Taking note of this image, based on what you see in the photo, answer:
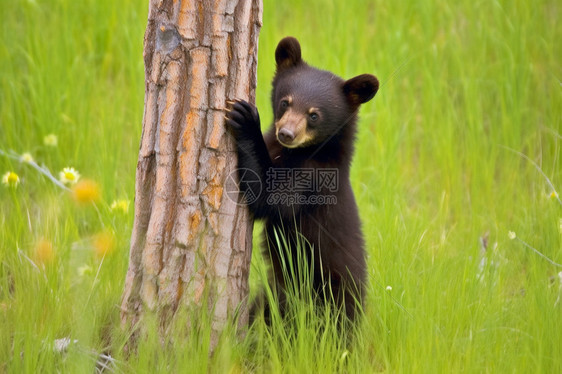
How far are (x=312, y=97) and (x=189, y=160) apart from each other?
106 centimetres

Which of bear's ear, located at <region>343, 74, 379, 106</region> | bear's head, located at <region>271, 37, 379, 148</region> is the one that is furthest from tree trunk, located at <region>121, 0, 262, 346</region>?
bear's ear, located at <region>343, 74, 379, 106</region>

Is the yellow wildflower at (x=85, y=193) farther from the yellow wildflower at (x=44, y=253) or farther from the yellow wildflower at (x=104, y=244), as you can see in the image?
the yellow wildflower at (x=44, y=253)

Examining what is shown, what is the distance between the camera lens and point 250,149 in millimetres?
3117

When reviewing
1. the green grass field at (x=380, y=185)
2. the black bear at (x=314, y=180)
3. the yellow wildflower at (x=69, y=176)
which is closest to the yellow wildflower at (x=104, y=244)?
the green grass field at (x=380, y=185)

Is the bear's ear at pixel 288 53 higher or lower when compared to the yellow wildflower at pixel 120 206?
higher

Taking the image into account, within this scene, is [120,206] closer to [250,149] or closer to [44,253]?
[44,253]

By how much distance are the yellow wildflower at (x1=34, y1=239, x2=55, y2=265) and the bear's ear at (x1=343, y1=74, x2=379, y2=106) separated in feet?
6.12

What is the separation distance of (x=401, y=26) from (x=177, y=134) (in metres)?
3.68

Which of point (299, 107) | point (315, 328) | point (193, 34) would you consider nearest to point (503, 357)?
point (315, 328)

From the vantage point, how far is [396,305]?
3219 mm

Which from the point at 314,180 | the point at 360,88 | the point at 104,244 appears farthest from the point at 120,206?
the point at 360,88

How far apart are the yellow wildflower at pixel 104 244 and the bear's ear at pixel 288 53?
1417mm

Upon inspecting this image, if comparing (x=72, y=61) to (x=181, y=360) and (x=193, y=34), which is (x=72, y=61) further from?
(x=181, y=360)

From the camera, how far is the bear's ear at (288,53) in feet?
12.6
